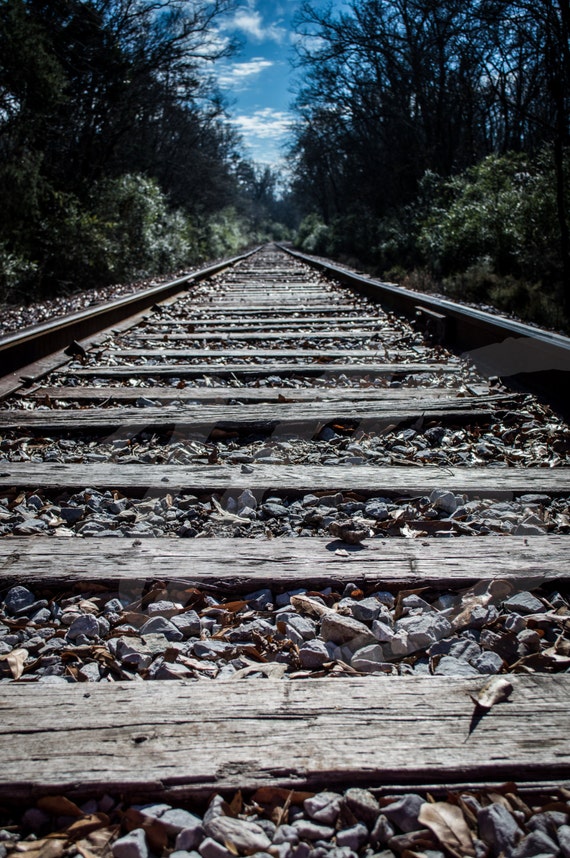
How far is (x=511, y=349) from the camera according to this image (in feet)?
13.2

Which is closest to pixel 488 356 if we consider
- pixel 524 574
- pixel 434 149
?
pixel 524 574

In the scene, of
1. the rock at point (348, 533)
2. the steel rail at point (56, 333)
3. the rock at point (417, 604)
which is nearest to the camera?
the rock at point (417, 604)

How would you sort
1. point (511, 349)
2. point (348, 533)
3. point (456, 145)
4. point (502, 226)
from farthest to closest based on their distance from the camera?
point (456, 145), point (502, 226), point (511, 349), point (348, 533)

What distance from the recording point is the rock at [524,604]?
1.60 meters

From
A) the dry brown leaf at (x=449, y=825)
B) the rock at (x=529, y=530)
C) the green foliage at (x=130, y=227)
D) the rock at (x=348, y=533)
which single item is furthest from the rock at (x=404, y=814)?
the green foliage at (x=130, y=227)

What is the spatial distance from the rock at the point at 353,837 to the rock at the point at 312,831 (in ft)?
0.05

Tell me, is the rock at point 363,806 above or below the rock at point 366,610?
below

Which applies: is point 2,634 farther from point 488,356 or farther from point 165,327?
point 165,327

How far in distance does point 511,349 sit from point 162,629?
3.12 metres

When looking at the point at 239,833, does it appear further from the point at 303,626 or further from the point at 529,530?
the point at 529,530

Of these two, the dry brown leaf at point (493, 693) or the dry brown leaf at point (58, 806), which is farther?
the dry brown leaf at point (493, 693)

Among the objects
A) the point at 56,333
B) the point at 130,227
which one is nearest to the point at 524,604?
the point at 56,333

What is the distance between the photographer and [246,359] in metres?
4.89

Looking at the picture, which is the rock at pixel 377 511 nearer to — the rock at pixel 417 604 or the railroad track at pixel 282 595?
the railroad track at pixel 282 595
